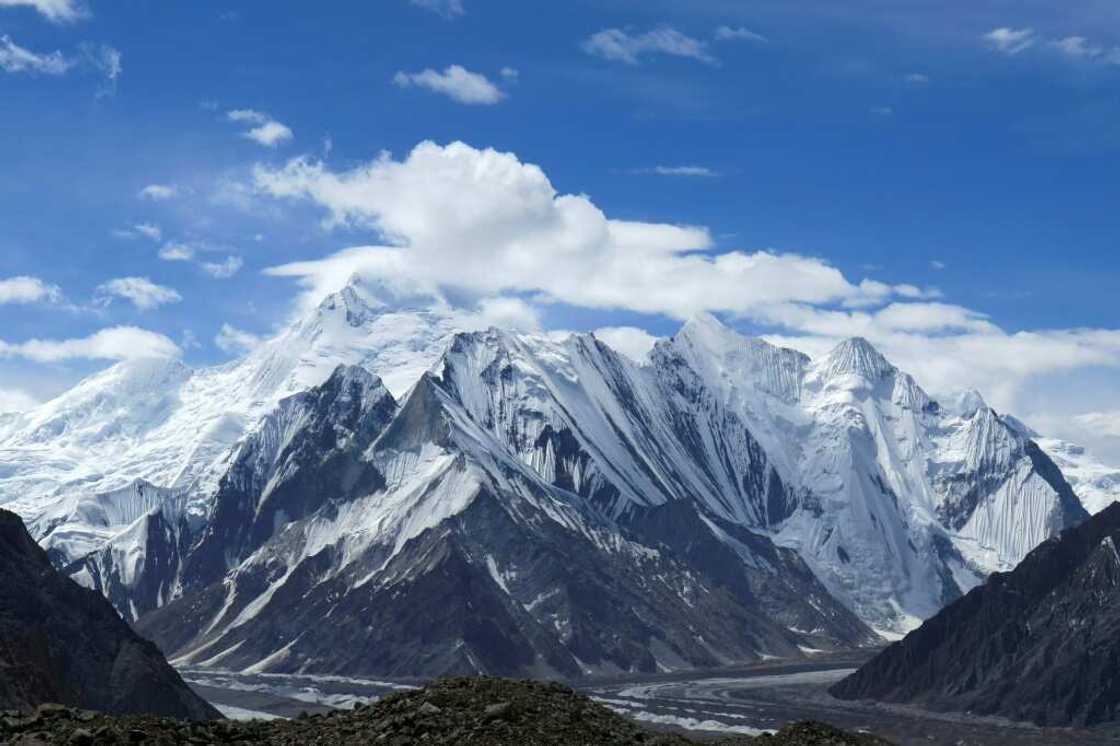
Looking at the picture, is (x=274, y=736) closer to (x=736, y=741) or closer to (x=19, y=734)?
(x=19, y=734)

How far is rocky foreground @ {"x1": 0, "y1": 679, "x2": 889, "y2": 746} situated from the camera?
66.0 m

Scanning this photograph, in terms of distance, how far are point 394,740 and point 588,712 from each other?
1044cm

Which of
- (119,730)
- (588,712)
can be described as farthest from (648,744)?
(119,730)

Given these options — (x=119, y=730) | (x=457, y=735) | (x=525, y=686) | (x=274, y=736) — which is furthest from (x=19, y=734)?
(x=525, y=686)

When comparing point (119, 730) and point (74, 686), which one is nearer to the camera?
point (119, 730)

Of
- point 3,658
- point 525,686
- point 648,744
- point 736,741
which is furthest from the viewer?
point 3,658

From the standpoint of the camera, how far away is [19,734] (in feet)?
217

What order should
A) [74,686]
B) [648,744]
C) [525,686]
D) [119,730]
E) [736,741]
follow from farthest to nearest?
[74,686] < [736,741] < [525,686] < [648,744] < [119,730]

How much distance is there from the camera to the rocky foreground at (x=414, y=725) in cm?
6600

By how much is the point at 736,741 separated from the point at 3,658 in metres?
98.7

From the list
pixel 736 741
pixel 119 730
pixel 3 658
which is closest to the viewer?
pixel 119 730

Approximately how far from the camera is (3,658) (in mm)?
158750

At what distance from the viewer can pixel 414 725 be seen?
223 feet

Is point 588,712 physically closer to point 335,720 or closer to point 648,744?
point 648,744
